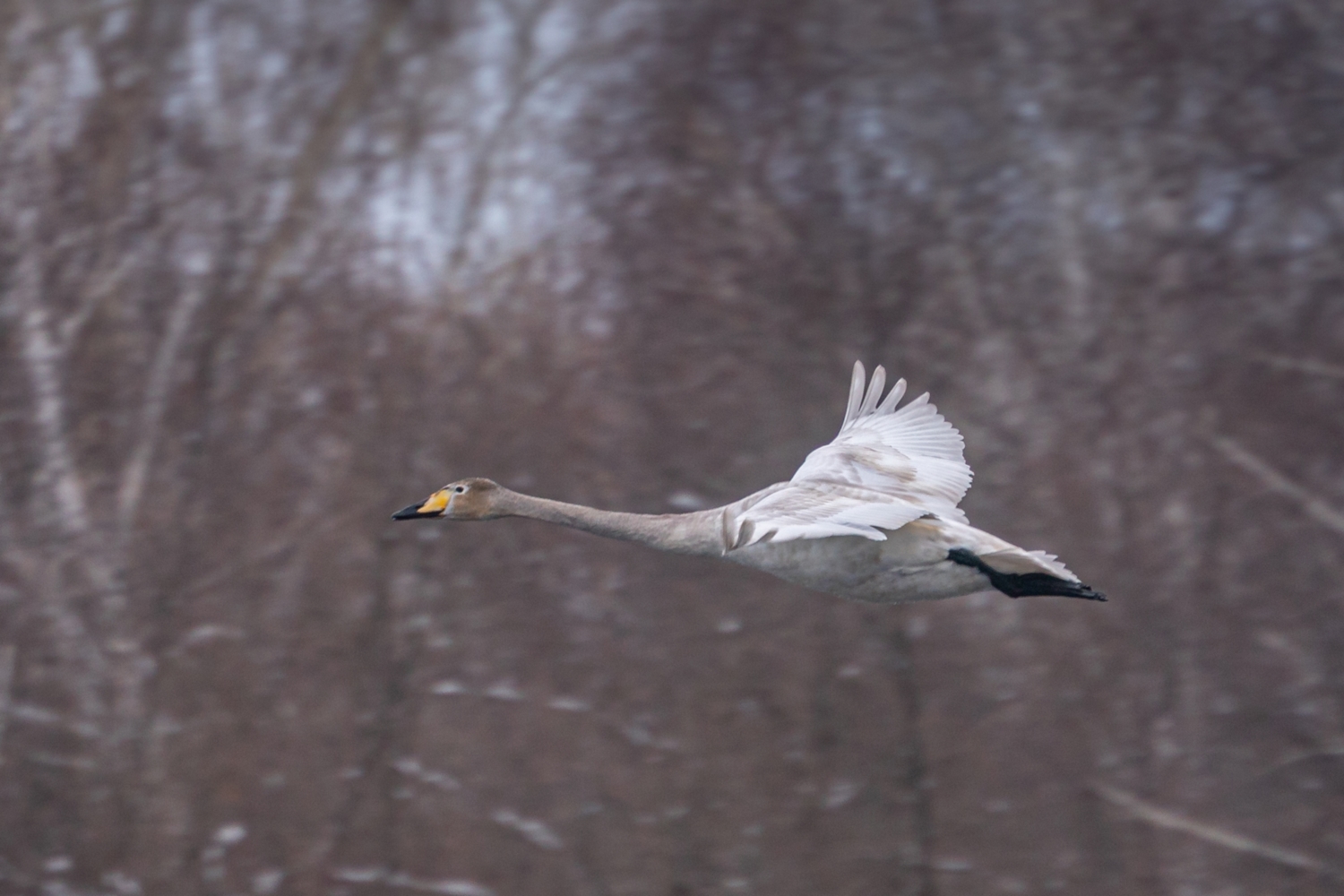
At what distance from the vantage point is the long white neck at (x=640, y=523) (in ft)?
10.8

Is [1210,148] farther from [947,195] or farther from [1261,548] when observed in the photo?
[1261,548]

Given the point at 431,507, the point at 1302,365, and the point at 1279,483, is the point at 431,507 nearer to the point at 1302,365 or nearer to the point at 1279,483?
the point at 1279,483

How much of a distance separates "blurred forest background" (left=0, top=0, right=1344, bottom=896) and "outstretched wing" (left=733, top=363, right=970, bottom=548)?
7.19 feet

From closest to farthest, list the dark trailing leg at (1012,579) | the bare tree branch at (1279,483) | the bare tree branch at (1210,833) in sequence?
the dark trailing leg at (1012,579)
the bare tree branch at (1210,833)
the bare tree branch at (1279,483)

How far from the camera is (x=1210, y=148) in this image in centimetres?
627

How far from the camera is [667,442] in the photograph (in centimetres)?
598

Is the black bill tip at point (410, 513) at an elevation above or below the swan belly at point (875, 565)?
above

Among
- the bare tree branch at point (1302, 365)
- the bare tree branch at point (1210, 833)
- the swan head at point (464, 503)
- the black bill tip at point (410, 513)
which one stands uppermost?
the black bill tip at point (410, 513)

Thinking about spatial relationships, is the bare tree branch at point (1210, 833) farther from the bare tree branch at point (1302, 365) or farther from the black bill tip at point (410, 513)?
the black bill tip at point (410, 513)

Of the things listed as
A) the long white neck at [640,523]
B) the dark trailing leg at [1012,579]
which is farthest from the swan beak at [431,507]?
the dark trailing leg at [1012,579]

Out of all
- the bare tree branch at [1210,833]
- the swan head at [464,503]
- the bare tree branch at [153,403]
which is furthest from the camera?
the bare tree branch at [153,403]

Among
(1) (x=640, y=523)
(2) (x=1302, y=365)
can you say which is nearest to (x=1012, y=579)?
(1) (x=640, y=523)

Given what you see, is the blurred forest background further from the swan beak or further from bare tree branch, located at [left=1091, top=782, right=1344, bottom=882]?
the swan beak

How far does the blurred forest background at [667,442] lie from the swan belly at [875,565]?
2493mm
